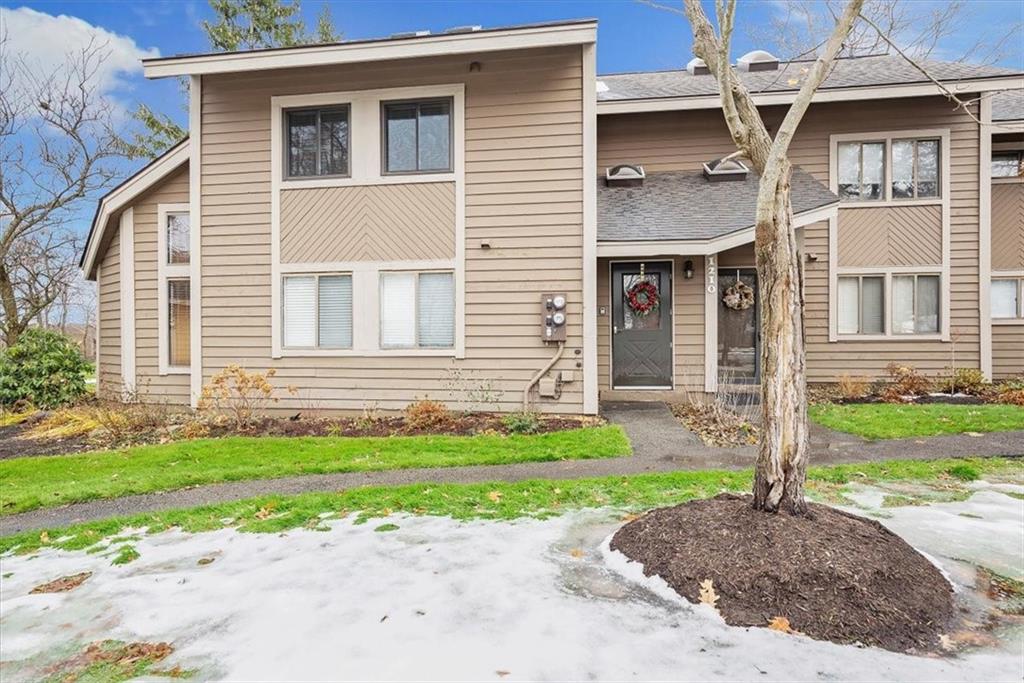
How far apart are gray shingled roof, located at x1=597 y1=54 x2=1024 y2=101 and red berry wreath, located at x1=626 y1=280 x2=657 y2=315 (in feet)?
12.3

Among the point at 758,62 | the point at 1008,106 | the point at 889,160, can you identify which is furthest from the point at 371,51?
the point at 1008,106

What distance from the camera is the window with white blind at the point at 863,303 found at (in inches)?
405

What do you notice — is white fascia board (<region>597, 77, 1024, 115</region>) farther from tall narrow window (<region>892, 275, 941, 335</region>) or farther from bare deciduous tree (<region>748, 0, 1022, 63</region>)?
bare deciduous tree (<region>748, 0, 1022, 63</region>)

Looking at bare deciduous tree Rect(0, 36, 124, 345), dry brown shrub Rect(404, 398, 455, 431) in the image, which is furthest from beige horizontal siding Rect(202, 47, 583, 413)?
bare deciduous tree Rect(0, 36, 124, 345)

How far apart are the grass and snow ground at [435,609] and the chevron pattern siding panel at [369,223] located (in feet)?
17.4

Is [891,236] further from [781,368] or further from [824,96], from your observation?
[781,368]

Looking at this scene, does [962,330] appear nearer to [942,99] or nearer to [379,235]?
[942,99]

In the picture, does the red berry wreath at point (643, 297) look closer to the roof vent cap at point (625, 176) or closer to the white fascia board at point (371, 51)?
the roof vent cap at point (625, 176)

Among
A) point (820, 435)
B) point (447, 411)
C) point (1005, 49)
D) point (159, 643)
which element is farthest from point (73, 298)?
point (1005, 49)

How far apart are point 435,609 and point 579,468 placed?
9.85 ft

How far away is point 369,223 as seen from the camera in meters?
8.62

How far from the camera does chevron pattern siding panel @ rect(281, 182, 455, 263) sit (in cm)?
848

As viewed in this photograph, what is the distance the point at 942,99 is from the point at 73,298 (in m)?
26.9

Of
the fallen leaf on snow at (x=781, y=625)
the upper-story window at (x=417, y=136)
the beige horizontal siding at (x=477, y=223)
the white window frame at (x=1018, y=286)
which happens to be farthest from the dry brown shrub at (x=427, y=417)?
the white window frame at (x=1018, y=286)
